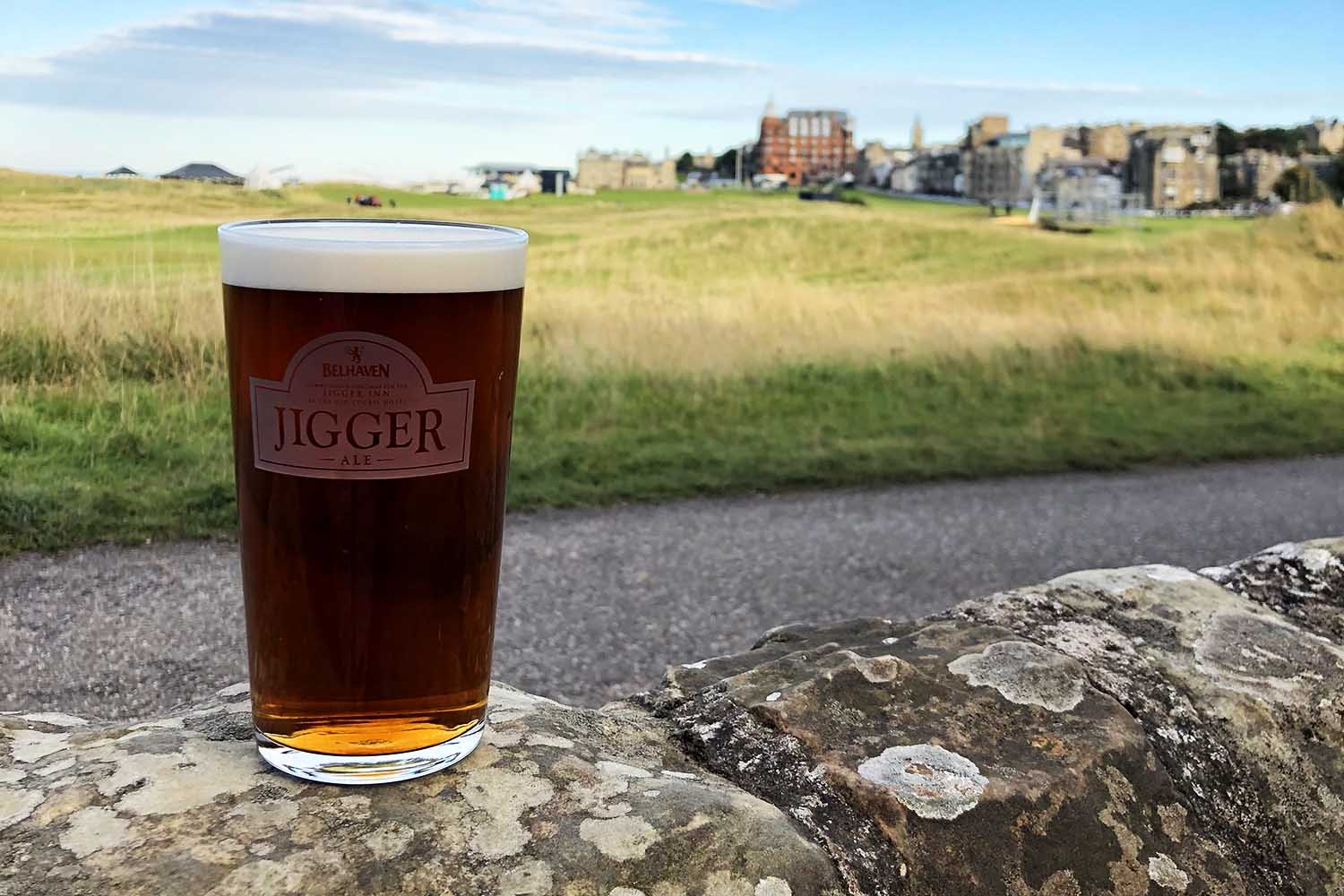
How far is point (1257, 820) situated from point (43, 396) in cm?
559

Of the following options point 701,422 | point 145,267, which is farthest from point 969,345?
point 145,267

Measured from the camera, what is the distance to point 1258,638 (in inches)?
61.9

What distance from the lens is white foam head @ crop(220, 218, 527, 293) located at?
1033mm

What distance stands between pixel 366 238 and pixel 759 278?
9772mm

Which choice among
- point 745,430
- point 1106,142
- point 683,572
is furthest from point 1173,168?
point 683,572

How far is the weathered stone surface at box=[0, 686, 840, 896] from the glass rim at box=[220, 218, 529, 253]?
0.48 meters

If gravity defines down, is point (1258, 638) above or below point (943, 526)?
above

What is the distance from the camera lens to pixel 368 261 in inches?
40.7

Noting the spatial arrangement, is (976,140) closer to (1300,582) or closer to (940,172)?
(940,172)

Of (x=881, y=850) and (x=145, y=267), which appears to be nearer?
(x=881, y=850)

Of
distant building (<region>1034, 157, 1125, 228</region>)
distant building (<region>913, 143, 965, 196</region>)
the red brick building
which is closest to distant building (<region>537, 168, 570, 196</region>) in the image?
the red brick building

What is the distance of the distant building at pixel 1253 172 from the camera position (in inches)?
821

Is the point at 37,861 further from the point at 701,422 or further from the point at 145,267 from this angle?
the point at 701,422

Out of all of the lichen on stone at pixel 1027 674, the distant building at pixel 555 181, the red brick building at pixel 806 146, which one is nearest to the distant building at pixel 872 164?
the red brick building at pixel 806 146
